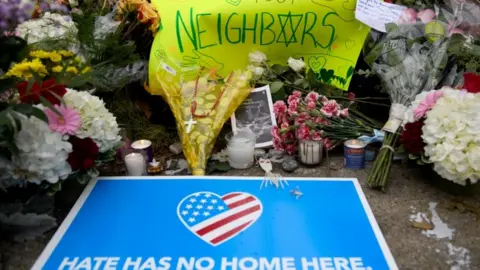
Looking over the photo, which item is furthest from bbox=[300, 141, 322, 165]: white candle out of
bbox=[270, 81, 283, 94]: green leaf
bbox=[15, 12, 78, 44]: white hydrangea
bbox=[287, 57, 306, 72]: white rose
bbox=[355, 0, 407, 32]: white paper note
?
bbox=[15, 12, 78, 44]: white hydrangea

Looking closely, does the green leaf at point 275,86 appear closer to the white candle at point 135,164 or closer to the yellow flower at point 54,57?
the white candle at point 135,164

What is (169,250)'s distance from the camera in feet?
4.71

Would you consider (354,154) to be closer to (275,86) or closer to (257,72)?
(275,86)

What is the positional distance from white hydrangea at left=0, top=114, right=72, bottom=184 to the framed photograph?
841mm

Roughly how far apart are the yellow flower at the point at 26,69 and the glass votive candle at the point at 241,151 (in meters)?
0.82

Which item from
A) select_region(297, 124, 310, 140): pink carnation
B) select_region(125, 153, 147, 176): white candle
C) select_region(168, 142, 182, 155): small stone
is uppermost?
select_region(297, 124, 310, 140): pink carnation

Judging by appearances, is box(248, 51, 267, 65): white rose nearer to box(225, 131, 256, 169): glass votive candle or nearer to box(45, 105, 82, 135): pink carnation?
box(225, 131, 256, 169): glass votive candle

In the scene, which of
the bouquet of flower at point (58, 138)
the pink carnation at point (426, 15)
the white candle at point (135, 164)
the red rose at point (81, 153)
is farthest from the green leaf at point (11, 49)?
the pink carnation at point (426, 15)

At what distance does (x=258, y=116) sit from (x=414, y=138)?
732 millimetres

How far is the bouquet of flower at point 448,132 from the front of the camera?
1.62 meters

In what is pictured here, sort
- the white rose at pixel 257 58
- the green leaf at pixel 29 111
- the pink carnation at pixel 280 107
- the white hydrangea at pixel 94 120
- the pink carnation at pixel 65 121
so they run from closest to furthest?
the green leaf at pixel 29 111, the pink carnation at pixel 65 121, the white hydrangea at pixel 94 120, the pink carnation at pixel 280 107, the white rose at pixel 257 58

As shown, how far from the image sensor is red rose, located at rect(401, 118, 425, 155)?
1763 mm

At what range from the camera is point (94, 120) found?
5.60 feet

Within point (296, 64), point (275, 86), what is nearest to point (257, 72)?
point (275, 86)
